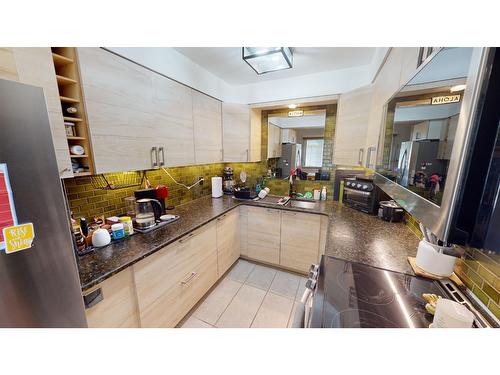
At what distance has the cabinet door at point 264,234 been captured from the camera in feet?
6.88

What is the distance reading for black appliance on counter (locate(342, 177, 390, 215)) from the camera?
1.70m

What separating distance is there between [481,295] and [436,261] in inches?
6.4

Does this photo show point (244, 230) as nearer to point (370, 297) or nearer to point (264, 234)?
point (264, 234)

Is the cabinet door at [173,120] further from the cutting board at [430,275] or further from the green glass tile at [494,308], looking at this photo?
the green glass tile at [494,308]

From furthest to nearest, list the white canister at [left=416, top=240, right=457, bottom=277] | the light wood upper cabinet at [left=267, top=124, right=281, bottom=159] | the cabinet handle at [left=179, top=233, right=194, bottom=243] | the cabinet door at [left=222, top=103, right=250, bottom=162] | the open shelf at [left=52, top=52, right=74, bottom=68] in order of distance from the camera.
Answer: the light wood upper cabinet at [left=267, top=124, right=281, bottom=159] → the cabinet door at [left=222, top=103, right=250, bottom=162] → the cabinet handle at [left=179, top=233, right=194, bottom=243] → the open shelf at [left=52, top=52, right=74, bottom=68] → the white canister at [left=416, top=240, right=457, bottom=277]

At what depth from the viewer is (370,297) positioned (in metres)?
0.78

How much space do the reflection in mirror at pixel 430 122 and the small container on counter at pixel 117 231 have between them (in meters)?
1.62

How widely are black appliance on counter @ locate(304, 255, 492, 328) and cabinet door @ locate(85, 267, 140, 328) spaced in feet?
3.34

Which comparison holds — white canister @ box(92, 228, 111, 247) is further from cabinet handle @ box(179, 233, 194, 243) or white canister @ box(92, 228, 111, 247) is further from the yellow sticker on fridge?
the yellow sticker on fridge

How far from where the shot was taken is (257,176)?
2688 millimetres

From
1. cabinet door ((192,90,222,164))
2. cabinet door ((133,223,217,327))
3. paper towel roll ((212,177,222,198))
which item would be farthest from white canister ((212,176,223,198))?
cabinet door ((133,223,217,327))

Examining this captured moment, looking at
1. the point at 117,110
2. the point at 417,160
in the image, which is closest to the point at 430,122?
the point at 417,160
